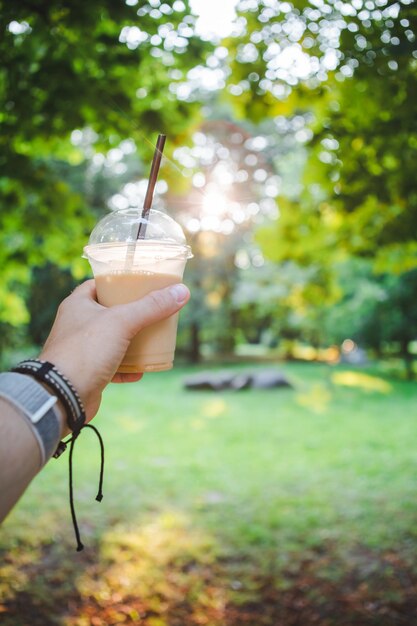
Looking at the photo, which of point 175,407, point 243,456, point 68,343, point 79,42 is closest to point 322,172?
point 79,42

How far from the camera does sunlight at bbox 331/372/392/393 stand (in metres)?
17.4

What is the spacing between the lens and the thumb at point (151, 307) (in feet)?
4.88

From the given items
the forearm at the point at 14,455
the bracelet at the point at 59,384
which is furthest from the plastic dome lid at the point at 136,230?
the forearm at the point at 14,455

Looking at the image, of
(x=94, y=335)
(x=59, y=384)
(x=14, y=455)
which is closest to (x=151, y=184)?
(x=94, y=335)

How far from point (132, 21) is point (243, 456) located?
24.2 feet

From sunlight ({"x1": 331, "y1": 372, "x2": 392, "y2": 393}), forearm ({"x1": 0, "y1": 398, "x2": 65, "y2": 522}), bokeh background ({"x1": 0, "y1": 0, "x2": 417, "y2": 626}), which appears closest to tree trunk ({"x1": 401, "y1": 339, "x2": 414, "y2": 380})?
sunlight ({"x1": 331, "y1": 372, "x2": 392, "y2": 393})

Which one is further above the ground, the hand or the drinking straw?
the drinking straw

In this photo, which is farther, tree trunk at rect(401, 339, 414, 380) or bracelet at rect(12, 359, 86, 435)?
tree trunk at rect(401, 339, 414, 380)

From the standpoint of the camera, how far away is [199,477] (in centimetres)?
827

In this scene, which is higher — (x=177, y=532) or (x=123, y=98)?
(x=123, y=98)

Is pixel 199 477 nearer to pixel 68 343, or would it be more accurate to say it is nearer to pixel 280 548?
pixel 280 548

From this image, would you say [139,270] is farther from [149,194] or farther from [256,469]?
[256,469]

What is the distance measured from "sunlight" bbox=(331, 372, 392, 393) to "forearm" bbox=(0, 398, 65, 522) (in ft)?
54.9

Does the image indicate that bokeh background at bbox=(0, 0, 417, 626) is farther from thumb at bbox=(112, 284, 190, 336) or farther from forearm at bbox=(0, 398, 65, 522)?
forearm at bbox=(0, 398, 65, 522)
